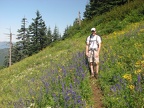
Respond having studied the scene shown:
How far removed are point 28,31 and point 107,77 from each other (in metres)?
67.5

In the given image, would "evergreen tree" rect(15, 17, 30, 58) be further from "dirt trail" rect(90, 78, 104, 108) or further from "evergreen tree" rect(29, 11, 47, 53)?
"dirt trail" rect(90, 78, 104, 108)

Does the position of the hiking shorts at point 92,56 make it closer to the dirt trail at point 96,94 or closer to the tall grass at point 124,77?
the tall grass at point 124,77

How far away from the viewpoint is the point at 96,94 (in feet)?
27.8

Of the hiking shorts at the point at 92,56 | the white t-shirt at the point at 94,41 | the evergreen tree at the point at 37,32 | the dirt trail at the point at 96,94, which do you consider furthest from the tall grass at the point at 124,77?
the evergreen tree at the point at 37,32

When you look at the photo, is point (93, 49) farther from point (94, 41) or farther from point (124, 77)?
point (124, 77)

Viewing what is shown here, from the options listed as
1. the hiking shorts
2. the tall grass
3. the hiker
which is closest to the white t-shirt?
the hiker

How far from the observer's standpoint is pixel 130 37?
45.6 ft

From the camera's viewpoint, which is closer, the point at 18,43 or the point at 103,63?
the point at 103,63

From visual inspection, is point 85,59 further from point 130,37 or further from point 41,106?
point 41,106

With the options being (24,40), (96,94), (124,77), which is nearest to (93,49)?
(96,94)

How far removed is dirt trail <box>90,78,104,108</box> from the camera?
7.68 m

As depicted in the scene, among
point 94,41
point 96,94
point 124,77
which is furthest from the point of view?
point 94,41

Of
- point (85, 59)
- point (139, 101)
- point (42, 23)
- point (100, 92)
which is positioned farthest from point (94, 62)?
point (42, 23)

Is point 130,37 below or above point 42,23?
below
